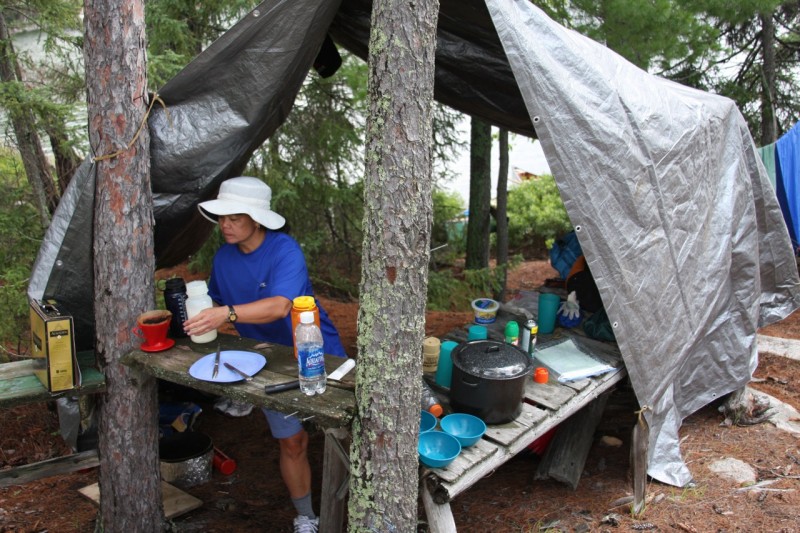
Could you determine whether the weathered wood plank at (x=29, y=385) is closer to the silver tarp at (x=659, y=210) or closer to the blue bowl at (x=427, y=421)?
the blue bowl at (x=427, y=421)

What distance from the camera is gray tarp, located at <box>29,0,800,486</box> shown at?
2928mm

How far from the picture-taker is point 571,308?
433 cm

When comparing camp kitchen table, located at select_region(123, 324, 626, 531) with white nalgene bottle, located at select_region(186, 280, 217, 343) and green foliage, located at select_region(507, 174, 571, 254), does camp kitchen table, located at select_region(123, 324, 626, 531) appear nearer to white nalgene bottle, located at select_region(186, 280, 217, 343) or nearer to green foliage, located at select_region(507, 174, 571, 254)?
white nalgene bottle, located at select_region(186, 280, 217, 343)

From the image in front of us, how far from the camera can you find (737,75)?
8.60 meters

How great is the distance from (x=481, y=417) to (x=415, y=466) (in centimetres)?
74

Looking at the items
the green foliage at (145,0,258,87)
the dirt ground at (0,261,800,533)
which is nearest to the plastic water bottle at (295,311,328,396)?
the dirt ground at (0,261,800,533)

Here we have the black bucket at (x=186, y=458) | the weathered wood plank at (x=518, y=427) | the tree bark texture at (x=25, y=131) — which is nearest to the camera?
→ the weathered wood plank at (x=518, y=427)

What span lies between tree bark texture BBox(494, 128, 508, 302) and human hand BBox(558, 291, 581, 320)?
3258 mm

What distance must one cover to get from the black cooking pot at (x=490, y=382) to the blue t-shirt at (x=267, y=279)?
Answer: 0.81 m

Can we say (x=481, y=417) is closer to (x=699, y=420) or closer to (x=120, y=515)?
(x=120, y=515)

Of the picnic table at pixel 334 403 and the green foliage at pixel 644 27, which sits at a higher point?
the green foliage at pixel 644 27

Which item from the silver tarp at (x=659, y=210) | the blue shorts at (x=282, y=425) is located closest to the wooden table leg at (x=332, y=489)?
the blue shorts at (x=282, y=425)

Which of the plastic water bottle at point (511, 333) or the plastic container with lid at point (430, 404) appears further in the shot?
the plastic water bottle at point (511, 333)

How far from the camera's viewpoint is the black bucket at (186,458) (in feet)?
12.3
